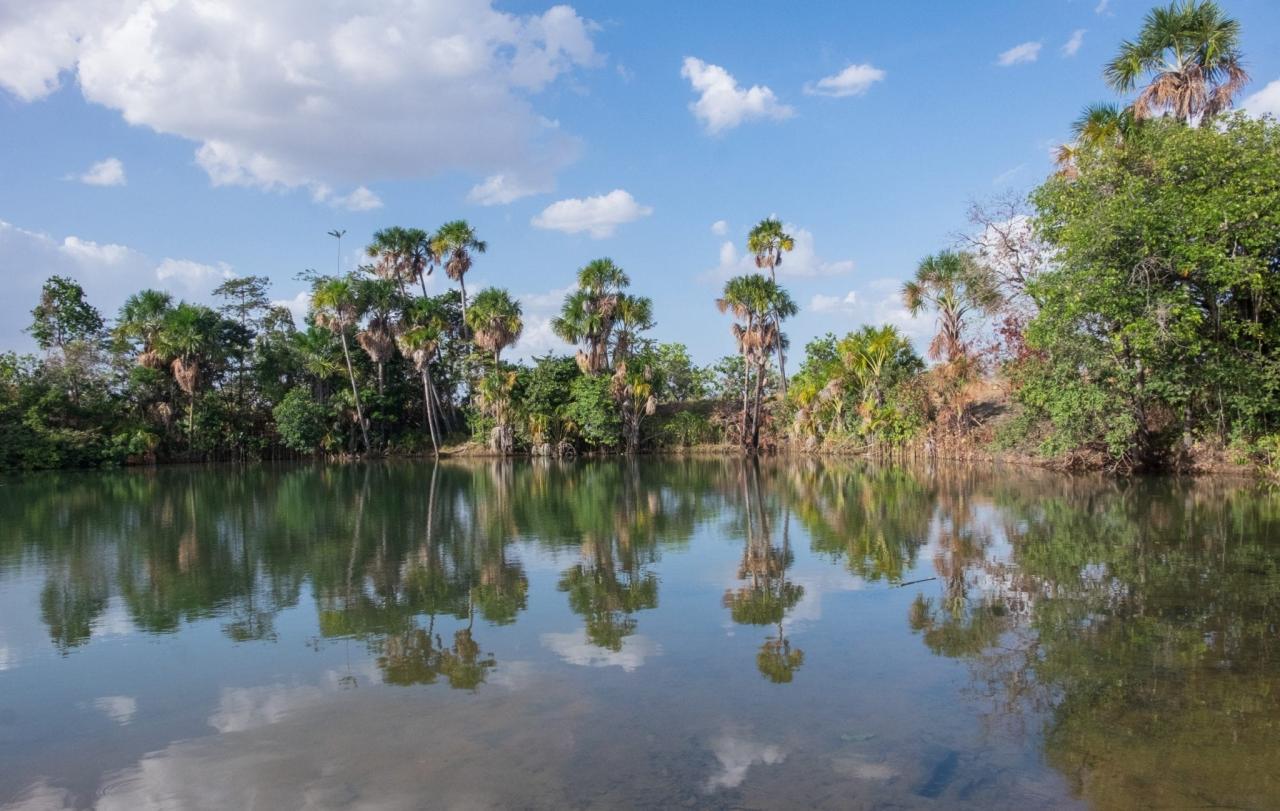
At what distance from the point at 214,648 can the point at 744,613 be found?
5.20 metres

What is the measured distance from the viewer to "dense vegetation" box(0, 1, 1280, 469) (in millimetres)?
19562

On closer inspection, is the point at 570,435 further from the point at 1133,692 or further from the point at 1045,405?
the point at 1133,692

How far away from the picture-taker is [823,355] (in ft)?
150

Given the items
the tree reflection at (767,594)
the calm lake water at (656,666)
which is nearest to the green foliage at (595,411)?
Answer: the tree reflection at (767,594)

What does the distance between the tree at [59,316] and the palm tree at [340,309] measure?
12352 mm

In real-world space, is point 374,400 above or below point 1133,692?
above

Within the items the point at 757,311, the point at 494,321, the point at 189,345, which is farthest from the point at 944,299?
the point at 189,345


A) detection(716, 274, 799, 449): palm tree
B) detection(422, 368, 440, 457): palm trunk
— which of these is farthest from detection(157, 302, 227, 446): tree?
detection(716, 274, 799, 449): palm tree

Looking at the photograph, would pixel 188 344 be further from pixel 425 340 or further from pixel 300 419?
pixel 425 340

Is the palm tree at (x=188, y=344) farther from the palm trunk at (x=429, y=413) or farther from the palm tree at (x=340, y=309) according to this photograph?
the palm trunk at (x=429, y=413)

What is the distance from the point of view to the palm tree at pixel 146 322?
43.4 m

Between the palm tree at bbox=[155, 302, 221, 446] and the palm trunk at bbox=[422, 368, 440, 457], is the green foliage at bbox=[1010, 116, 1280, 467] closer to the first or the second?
the palm trunk at bbox=[422, 368, 440, 457]

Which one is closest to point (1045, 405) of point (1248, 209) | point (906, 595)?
point (1248, 209)

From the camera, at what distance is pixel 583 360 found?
45.6 metres
